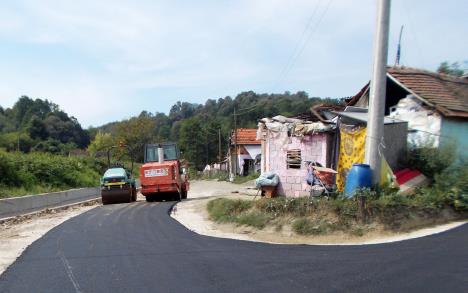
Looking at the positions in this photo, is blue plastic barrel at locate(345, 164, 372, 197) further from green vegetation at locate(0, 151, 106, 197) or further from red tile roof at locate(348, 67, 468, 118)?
green vegetation at locate(0, 151, 106, 197)

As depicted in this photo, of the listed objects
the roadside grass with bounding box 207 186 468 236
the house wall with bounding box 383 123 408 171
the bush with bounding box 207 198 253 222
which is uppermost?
the house wall with bounding box 383 123 408 171

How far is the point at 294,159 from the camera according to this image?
16.5 metres

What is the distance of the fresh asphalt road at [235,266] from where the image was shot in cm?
771

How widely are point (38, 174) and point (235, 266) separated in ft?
92.4

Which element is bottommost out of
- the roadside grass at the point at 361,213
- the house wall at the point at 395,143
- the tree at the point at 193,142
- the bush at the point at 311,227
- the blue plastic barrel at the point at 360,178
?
the tree at the point at 193,142

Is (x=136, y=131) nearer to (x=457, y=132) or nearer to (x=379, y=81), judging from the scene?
(x=457, y=132)

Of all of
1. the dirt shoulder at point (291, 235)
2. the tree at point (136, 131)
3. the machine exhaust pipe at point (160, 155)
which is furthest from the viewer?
the tree at point (136, 131)

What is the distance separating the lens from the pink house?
15.6m

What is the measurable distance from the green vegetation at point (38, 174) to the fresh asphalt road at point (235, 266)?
1654 cm

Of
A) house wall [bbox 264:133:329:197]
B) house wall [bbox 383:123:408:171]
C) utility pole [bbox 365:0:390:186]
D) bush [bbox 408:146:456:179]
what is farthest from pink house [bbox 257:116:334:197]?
bush [bbox 408:146:456:179]

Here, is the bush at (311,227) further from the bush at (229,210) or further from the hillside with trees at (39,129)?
the hillside with trees at (39,129)

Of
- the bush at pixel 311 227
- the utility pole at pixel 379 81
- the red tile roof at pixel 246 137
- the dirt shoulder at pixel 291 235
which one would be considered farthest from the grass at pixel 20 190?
the red tile roof at pixel 246 137

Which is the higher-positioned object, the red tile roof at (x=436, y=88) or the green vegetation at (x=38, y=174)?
the red tile roof at (x=436, y=88)

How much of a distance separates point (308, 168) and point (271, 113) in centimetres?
4211
